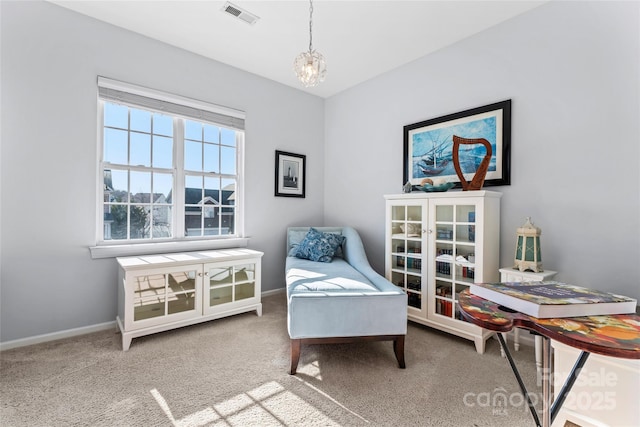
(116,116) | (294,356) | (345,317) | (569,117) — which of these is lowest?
(294,356)

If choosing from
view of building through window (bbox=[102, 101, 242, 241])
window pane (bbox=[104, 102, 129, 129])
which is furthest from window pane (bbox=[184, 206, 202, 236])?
window pane (bbox=[104, 102, 129, 129])

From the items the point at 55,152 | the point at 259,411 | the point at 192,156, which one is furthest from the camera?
the point at 192,156

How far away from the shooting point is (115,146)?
2.63 m

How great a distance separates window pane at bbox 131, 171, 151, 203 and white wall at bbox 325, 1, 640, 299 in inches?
119

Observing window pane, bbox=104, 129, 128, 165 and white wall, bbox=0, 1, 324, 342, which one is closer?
white wall, bbox=0, 1, 324, 342

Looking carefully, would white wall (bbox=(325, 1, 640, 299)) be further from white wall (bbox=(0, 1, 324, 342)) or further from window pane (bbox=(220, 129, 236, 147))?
white wall (bbox=(0, 1, 324, 342))

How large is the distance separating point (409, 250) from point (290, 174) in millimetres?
1916

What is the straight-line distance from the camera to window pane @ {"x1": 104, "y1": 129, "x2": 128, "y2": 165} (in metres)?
2.59

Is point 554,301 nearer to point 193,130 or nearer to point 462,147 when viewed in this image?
point 462,147

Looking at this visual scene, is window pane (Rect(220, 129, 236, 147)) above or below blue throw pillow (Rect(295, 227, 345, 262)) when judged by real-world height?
above

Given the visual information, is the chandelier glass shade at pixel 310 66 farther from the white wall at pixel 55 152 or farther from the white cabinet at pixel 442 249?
the white wall at pixel 55 152

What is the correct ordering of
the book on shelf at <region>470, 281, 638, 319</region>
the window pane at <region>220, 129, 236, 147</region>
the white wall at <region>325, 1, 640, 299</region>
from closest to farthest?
1. the book on shelf at <region>470, 281, 638, 319</region>
2. the white wall at <region>325, 1, 640, 299</region>
3. the window pane at <region>220, 129, 236, 147</region>

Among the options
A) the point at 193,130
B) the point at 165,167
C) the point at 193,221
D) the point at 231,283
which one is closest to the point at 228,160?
the point at 193,130

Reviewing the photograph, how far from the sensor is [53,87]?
228cm
